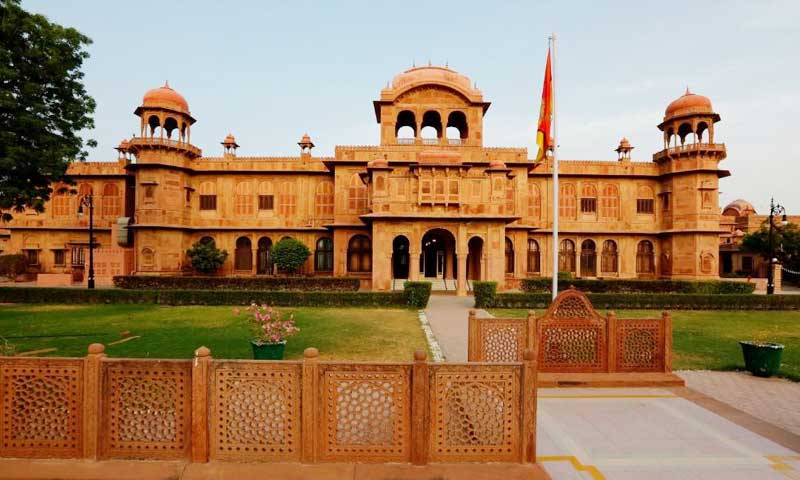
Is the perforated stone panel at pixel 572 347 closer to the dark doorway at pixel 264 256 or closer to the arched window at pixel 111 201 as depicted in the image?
the dark doorway at pixel 264 256

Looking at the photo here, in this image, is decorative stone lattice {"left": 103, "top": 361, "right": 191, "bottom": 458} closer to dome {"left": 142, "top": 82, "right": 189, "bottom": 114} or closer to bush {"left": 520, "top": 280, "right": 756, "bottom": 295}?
bush {"left": 520, "top": 280, "right": 756, "bottom": 295}

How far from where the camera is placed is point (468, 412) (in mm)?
4016

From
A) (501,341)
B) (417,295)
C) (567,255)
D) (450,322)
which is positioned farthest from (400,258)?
(501,341)

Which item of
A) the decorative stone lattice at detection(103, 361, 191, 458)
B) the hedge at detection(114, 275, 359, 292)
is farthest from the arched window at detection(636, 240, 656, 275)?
the decorative stone lattice at detection(103, 361, 191, 458)

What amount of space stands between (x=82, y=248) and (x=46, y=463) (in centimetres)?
3181

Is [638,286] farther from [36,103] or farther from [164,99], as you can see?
[164,99]

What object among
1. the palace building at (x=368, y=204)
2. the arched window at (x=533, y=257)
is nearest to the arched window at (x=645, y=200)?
the palace building at (x=368, y=204)

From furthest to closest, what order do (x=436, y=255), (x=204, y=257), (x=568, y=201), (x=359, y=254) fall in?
1. (x=568, y=201)
2. (x=436, y=255)
3. (x=359, y=254)
4. (x=204, y=257)

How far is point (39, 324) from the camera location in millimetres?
11875

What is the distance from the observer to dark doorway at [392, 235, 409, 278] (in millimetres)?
26328

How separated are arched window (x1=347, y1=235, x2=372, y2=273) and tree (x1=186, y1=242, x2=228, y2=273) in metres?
8.75

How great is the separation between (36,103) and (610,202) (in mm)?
32246

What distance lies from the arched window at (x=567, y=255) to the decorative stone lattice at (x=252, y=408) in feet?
91.1

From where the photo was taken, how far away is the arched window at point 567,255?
93.5ft
